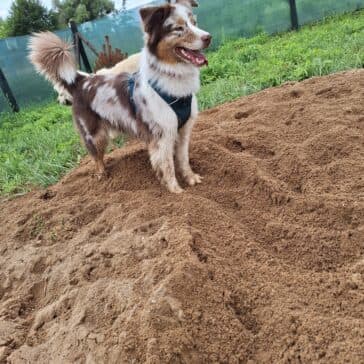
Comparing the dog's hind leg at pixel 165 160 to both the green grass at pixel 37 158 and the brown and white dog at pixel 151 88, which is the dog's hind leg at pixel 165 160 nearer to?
the brown and white dog at pixel 151 88

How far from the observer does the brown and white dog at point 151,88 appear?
3148 millimetres

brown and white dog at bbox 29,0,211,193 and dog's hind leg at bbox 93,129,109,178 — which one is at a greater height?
brown and white dog at bbox 29,0,211,193

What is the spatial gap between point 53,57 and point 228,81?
143 inches

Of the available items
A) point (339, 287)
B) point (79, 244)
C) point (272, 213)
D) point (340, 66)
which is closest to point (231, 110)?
point (340, 66)

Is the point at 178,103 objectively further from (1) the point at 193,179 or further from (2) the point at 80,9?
(2) the point at 80,9

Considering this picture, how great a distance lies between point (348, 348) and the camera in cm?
193

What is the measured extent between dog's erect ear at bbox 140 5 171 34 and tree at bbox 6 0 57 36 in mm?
19768

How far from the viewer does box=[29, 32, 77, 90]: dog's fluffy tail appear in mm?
3969

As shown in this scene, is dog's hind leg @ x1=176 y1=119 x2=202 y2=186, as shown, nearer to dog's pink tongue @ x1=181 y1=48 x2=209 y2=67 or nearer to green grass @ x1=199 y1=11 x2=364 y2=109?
dog's pink tongue @ x1=181 y1=48 x2=209 y2=67

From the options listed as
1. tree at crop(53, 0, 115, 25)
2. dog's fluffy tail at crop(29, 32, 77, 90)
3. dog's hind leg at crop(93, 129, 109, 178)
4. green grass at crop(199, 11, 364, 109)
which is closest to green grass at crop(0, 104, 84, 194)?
dog's hind leg at crop(93, 129, 109, 178)

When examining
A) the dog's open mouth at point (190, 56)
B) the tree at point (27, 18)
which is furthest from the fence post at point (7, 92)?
the tree at point (27, 18)

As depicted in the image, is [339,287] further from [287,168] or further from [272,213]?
[287,168]

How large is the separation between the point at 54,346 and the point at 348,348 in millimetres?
1573

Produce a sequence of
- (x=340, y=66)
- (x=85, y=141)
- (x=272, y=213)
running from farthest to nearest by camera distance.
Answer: (x=340, y=66), (x=85, y=141), (x=272, y=213)
